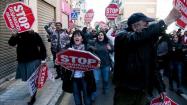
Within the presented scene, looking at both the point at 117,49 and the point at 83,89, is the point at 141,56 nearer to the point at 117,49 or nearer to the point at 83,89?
the point at 117,49

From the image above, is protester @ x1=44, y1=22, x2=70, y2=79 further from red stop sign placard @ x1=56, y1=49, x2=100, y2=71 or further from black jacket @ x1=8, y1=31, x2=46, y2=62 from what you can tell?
red stop sign placard @ x1=56, y1=49, x2=100, y2=71

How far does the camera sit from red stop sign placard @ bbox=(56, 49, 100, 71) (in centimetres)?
632

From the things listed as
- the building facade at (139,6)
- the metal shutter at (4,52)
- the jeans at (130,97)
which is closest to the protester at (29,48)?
the metal shutter at (4,52)

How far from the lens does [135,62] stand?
14.6ft

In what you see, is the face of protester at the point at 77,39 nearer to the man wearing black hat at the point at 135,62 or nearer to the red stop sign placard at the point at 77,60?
the red stop sign placard at the point at 77,60

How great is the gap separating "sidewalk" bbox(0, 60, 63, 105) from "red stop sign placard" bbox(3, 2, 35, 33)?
5.18 ft

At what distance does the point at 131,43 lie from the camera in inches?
171

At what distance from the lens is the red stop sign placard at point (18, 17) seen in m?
7.55

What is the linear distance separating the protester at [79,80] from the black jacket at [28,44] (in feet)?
3.98

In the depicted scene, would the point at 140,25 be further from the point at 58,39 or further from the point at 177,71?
the point at 58,39

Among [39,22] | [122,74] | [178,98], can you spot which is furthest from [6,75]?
[122,74]

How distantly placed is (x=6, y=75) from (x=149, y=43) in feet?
24.8

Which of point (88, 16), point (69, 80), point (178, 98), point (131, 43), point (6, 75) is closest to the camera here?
point (131, 43)

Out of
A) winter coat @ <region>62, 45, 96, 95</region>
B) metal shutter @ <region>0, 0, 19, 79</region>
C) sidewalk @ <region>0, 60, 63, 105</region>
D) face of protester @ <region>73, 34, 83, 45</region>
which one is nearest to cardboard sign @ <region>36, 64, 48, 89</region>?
sidewalk @ <region>0, 60, 63, 105</region>
